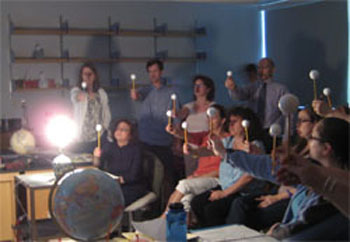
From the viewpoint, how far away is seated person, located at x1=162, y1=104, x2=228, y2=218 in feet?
13.0

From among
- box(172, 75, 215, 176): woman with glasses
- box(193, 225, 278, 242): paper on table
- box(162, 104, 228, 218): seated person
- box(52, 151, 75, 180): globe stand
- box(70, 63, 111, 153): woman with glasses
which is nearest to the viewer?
box(193, 225, 278, 242): paper on table

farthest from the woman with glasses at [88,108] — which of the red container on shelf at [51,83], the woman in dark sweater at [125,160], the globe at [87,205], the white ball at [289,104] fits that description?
the white ball at [289,104]

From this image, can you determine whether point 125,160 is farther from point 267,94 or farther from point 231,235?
point 231,235

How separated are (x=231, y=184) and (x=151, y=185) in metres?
0.81

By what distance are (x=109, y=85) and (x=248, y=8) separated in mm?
2206

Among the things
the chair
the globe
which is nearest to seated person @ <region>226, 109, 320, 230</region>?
the chair

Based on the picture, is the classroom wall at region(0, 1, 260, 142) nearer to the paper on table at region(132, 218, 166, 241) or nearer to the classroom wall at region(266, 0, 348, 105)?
the classroom wall at region(266, 0, 348, 105)

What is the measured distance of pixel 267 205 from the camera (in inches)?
133

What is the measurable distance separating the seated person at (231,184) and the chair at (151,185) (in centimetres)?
48

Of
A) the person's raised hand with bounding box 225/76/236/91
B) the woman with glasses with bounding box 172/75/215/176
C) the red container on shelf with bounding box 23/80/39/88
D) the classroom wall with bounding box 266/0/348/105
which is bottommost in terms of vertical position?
the woman with glasses with bounding box 172/75/215/176

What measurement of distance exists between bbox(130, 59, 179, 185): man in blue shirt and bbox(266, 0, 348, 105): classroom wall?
1716mm

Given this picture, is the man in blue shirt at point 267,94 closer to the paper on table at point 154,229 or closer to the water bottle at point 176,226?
the paper on table at point 154,229

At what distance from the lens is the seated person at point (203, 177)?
3.95 meters

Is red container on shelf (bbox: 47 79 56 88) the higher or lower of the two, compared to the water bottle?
higher
